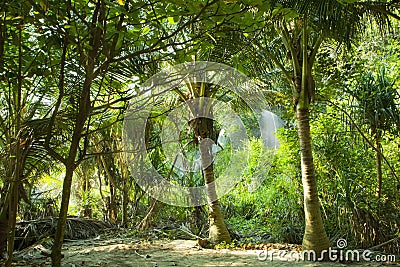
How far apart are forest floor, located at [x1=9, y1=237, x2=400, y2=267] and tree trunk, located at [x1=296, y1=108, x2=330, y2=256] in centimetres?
25

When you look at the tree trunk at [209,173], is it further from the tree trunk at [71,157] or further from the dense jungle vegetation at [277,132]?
the tree trunk at [71,157]

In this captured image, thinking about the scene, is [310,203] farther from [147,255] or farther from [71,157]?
[71,157]

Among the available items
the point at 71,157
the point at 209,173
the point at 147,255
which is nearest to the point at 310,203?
the point at 209,173

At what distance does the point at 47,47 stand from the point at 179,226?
5400mm

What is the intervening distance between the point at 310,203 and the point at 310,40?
7.34 ft

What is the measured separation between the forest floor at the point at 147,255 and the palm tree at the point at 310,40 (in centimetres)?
53

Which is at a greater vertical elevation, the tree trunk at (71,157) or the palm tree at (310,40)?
the palm tree at (310,40)

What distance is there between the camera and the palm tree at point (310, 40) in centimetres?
362

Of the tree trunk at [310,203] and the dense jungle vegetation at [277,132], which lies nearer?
the dense jungle vegetation at [277,132]

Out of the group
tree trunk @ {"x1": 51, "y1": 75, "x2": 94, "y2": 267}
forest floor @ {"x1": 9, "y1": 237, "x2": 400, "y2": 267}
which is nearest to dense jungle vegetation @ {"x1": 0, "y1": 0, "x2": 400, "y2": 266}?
tree trunk @ {"x1": 51, "y1": 75, "x2": 94, "y2": 267}

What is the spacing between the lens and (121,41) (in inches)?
75.4

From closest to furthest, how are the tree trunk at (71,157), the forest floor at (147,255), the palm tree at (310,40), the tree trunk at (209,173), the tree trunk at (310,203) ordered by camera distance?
the tree trunk at (71,157) < the palm tree at (310,40) < the forest floor at (147,255) < the tree trunk at (310,203) < the tree trunk at (209,173)

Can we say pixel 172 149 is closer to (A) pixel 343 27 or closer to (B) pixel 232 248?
(B) pixel 232 248

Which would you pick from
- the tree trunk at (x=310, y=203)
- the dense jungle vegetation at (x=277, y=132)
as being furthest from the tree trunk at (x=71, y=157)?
the tree trunk at (x=310, y=203)
